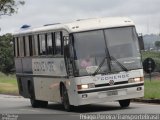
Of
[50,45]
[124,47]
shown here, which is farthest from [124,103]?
[50,45]

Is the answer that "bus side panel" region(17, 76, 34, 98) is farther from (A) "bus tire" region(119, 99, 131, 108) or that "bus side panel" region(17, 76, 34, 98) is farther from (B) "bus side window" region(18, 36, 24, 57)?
(A) "bus tire" region(119, 99, 131, 108)

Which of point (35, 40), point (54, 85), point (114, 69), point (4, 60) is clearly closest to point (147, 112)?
point (114, 69)

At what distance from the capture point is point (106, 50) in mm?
22141

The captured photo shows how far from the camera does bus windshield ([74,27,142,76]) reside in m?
21.9

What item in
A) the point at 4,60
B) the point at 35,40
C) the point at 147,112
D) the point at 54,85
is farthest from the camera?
the point at 4,60

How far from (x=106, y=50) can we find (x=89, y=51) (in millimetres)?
569

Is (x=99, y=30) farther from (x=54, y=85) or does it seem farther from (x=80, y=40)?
(x=54, y=85)

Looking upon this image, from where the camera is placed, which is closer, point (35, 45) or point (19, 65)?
point (35, 45)

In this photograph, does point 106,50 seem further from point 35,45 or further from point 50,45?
point 35,45

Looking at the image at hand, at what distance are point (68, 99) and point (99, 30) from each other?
2.55 m

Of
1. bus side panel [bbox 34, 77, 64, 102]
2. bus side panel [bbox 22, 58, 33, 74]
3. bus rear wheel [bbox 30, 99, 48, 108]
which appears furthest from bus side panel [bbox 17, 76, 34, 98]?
bus side panel [bbox 34, 77, 64, 102]

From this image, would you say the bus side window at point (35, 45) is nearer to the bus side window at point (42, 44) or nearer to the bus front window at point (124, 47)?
the bus side window at point (42, 44)

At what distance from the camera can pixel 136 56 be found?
2236cm

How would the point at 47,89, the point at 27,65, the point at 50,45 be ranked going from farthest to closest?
the point at 27,65 < the point at 47,89 < the point at 50,45
